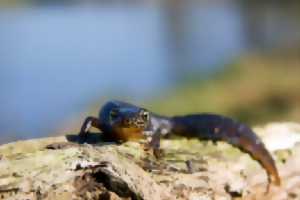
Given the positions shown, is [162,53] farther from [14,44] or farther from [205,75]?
[205,75]

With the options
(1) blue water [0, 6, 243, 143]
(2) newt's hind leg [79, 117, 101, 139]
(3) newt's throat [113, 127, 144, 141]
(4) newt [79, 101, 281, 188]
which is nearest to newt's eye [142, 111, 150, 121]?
(4) newt [79, 101, 281, 188]

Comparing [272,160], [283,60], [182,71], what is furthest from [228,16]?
[272,160]

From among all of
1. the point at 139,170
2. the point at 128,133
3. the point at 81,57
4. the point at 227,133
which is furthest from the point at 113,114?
the point at 81,57

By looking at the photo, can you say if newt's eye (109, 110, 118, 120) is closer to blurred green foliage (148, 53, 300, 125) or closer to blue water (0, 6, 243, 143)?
blue water (0, 6, 243, 143)

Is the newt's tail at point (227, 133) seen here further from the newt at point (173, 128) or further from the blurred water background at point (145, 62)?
the blurred water background at point (145, 62)

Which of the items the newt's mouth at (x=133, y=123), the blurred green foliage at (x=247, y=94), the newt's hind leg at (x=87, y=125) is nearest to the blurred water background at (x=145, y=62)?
the blurred green foliage at (x=247, y=94)

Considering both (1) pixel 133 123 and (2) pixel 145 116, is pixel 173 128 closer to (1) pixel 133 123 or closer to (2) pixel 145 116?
(2) pixel 145 116
